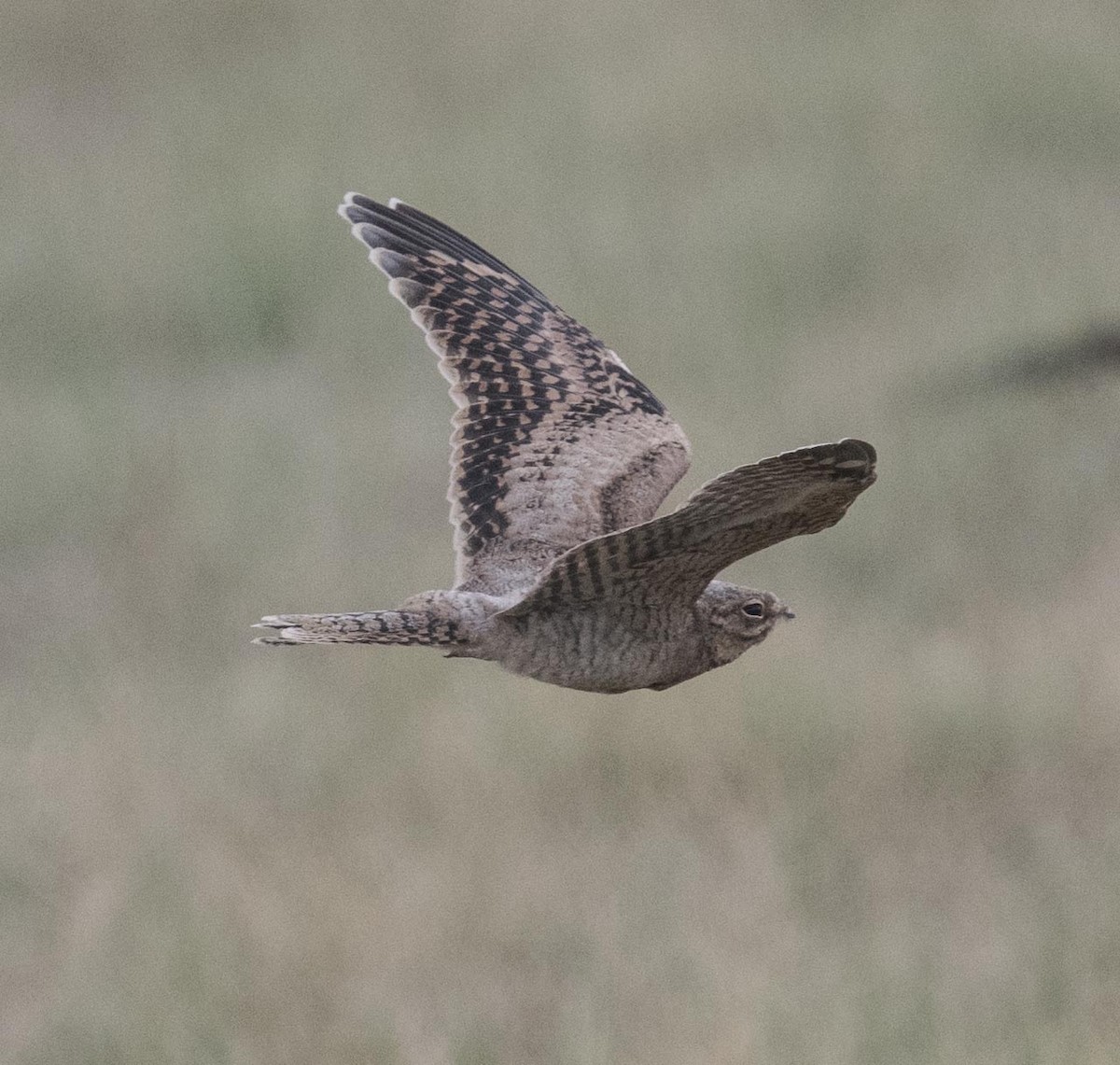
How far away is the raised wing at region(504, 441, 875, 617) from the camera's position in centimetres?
463

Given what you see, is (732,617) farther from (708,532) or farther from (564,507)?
(564,507)

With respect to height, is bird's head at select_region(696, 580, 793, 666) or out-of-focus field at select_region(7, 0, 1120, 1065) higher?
out-of-focus field at select_region(7, 0, 1120, 1065)

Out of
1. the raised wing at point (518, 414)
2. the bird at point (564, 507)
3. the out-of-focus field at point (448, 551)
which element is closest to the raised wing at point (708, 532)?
the bird at point (564, 507)

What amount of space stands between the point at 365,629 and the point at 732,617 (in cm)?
85

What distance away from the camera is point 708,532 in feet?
15.9

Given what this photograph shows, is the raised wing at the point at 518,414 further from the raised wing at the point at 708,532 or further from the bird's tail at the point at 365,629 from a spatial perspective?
the raised wing at the point at 708,532

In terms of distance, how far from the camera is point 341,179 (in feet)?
89.4

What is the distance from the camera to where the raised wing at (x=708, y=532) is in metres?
4.63

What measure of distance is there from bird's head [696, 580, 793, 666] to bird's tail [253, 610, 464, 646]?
57 cm

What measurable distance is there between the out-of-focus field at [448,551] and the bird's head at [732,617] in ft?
13.0

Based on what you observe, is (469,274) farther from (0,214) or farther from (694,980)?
(0,214)

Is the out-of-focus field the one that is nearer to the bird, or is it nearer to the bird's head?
the bird

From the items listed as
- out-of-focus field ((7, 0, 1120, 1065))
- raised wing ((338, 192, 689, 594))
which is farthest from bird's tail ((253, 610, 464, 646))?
out-of-focus field ((7, 0, 1120, 1065))

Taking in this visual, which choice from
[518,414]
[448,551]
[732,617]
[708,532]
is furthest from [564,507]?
[448,551]
